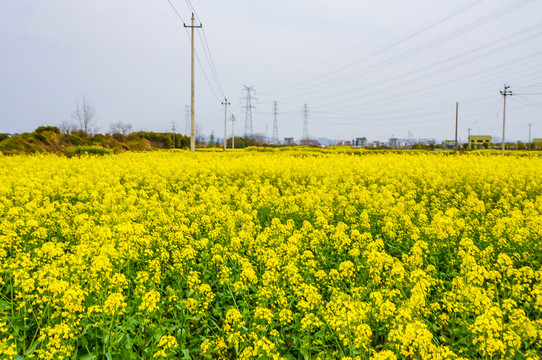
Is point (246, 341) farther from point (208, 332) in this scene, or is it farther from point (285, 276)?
point (285, 276)

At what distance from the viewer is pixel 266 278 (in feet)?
12.1

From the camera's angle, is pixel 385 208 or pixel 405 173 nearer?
pixel 385 208

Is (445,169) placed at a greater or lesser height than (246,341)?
greater

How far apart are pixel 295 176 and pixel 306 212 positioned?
5.11m

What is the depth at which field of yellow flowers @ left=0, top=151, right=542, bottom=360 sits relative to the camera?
9.61ft

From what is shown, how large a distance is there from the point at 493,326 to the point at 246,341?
6.11 ft

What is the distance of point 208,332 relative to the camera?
3.52 meters

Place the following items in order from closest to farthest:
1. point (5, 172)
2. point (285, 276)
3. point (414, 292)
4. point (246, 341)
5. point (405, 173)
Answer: point (246, 341)
point (414, 292)
point (285, 276)
point (5, 172)
point (405, 173)

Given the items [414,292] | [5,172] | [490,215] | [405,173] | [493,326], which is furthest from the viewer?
[405,173]

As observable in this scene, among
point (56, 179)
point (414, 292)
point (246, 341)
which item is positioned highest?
point (56, 179)

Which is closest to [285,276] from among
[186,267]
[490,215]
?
[186,267]

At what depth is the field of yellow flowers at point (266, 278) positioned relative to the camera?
115 inches

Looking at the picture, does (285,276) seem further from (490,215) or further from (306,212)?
(490,215)

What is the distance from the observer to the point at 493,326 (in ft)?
8.58
